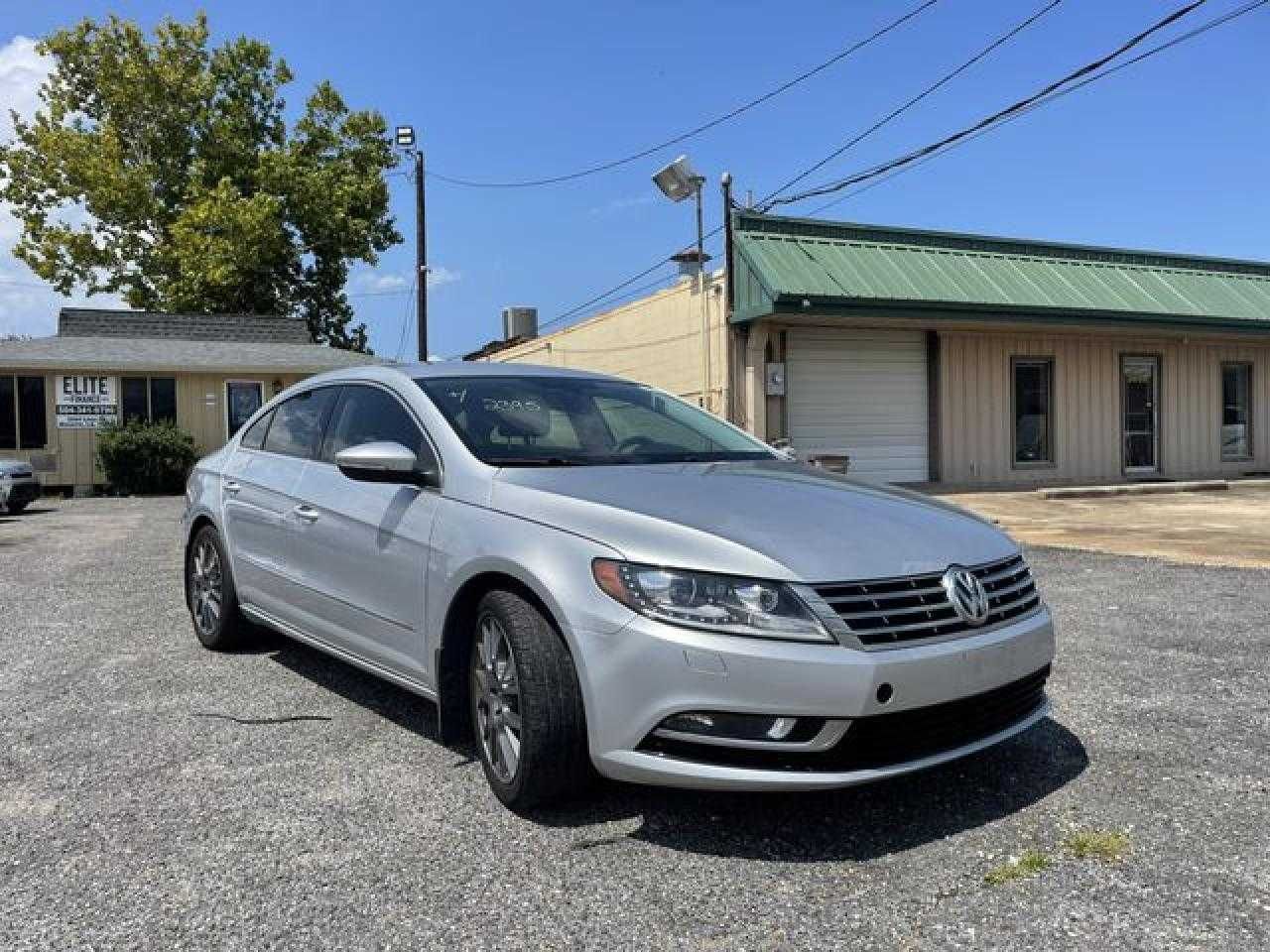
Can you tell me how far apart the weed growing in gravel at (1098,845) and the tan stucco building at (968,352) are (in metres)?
11.7

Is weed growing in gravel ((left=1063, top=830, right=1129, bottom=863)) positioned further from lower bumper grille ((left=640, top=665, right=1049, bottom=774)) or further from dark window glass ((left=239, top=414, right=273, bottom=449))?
dark window glass ((left=239, top=414, right=273, bottom=449))

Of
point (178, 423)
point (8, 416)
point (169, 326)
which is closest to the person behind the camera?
point (8, 416)

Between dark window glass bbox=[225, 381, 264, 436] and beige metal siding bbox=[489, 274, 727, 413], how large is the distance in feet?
22.8

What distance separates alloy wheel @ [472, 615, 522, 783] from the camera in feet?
10.4

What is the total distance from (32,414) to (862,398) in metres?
16.5

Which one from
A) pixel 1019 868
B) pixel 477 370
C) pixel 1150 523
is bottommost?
pixel 1019 868

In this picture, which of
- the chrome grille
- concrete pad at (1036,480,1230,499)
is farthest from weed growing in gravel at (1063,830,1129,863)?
concrete pad at (1036,480,1230,499)

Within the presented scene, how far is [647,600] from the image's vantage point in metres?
2.83

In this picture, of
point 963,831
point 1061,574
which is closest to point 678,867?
point 963,831

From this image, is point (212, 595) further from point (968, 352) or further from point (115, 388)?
point (115, 388)

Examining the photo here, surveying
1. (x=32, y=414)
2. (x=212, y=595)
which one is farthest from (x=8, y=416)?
(x=212, y=595)

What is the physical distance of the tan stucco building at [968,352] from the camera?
51.0 ft

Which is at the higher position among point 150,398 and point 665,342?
point 665,342

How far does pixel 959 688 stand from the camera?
290cm
